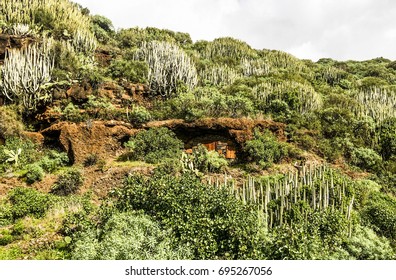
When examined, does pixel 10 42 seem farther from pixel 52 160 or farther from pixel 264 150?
pixel 264 150

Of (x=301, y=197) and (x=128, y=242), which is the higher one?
(x=301, y=197)

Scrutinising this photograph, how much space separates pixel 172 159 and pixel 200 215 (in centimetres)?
517

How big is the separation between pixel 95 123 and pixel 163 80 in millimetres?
7103

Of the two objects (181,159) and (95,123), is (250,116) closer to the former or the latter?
(181,159)

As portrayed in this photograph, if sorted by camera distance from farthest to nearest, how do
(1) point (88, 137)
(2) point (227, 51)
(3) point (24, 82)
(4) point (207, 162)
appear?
(2) point (227, 51) < (3) point (24, 82) < (1) point (88, 137) < (4) point (207, 162)

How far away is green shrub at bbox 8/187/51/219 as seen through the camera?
394 inches

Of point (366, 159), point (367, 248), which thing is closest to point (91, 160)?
point (367, 248)

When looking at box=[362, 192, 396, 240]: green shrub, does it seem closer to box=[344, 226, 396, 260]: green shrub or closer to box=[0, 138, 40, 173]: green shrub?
box=[344, 226, 396, 260]: green shrub

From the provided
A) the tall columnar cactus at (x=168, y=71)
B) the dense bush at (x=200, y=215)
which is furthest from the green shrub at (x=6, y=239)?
the tall columnar cactus at (x=168, y=71)

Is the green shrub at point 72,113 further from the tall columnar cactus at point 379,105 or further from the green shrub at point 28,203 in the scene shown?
the tall columnar cactus at point 379,105

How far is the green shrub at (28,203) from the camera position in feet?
32.8

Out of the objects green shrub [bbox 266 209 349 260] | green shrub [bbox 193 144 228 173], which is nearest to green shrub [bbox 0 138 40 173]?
green shrub [bbox 193 144 228 173]

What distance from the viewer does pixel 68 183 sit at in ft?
39.1

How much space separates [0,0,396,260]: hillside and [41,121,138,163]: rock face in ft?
0.19
